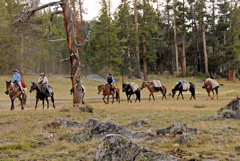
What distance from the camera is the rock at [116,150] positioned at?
498 cm

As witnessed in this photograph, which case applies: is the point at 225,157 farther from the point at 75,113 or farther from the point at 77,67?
the point at 77,67

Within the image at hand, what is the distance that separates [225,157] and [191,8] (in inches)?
2026

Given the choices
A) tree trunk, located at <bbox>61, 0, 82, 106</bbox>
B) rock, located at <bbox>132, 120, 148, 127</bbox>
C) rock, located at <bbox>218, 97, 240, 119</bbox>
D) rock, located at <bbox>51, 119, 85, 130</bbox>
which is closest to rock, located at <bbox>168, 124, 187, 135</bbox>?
rock, located at <bbox>132, 120, 148, 127</bbox>

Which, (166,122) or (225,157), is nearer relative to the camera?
(225,157)

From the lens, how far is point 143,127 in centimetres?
973

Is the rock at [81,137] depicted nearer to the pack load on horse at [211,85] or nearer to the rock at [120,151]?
the rock at [120,151]

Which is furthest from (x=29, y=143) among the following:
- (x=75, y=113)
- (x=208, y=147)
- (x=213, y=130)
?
(x=75, y=113)

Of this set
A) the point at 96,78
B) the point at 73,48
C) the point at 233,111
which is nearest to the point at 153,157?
the point at 233,111

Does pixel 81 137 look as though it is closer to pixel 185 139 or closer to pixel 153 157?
pixel 185 139

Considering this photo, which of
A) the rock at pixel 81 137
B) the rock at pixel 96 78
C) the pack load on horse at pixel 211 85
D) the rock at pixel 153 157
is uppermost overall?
the rock at pixel 96 78

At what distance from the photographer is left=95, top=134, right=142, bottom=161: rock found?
16.4 feet

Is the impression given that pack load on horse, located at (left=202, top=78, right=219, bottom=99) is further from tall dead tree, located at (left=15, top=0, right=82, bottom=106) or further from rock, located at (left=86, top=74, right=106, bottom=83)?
rock, located at (left=86, top=74, right=106, bottom=83)

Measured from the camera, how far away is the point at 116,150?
16.5 ft

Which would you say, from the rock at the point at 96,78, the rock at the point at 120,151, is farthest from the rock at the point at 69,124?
the rock at the point at 96,78
